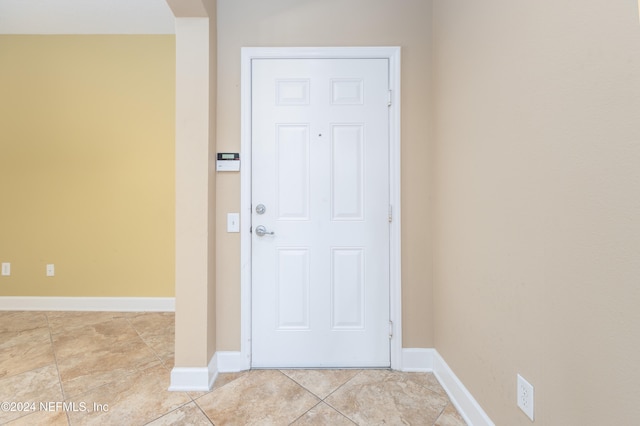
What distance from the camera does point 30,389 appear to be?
1.53 m

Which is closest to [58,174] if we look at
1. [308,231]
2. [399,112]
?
[308,231]

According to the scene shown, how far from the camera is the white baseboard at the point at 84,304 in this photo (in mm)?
2658

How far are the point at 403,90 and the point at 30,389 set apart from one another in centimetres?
295

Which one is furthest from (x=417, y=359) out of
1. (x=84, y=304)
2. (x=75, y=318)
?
(x=84, y=304)

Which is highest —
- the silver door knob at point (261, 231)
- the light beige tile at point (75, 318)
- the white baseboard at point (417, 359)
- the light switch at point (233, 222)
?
the light switch at point (233, 222)

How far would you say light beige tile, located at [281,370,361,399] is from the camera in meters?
1.54

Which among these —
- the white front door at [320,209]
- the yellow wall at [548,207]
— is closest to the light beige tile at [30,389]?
the white front door at [320,209]

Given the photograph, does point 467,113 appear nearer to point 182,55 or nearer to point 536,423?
point 536,423

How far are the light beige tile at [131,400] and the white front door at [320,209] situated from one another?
575mm

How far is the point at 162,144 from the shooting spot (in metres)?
2.70

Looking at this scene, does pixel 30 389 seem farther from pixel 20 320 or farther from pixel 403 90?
pixel 403 90

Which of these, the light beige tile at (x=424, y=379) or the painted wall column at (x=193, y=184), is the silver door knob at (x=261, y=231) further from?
the light beige tile at (x=424, y=379)

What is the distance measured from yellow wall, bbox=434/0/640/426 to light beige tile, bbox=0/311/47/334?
349 centimetres

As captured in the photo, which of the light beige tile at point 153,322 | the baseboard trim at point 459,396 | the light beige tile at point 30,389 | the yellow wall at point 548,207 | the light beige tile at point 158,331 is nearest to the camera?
the yellow wall at point 548,207
